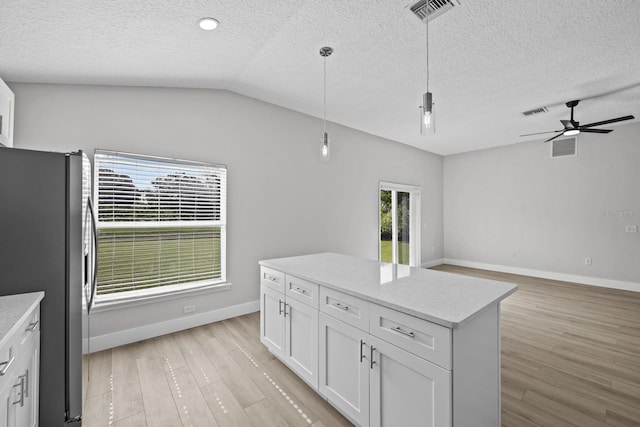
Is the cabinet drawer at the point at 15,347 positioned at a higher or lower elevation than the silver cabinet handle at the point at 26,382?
higher

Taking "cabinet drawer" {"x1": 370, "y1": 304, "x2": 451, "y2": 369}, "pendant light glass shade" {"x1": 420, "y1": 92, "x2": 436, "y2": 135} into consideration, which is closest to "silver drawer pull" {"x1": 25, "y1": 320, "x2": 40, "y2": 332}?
"cabinet drawer" {"x1": 370, "y1": 304, "x2": 451, "y2": 369}

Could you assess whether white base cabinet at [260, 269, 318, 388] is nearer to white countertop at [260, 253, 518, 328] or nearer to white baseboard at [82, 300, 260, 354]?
white countertop at [260, 253, 518, 328]

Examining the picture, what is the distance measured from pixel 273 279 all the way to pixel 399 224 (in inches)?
175

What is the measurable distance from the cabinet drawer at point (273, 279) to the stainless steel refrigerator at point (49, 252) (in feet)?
4.27

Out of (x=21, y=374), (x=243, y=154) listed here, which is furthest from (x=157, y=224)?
(x=21, y=374)

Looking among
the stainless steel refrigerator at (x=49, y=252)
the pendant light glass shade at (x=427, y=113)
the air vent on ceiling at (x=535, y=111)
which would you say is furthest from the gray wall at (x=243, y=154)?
the pendant light glass shade at (x=427, y=113)

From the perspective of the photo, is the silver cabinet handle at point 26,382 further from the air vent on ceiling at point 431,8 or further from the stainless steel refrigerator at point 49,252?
the air vent on ceiling at point 431,8

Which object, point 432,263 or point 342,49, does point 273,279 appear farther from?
point 432,263

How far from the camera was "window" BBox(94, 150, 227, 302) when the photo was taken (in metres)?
2.80

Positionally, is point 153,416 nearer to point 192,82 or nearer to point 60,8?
point 60,8

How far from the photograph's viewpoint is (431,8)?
2.02 metres

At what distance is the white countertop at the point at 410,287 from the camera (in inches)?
52.8

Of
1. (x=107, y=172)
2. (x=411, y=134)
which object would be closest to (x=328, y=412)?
(x=107, y=172)

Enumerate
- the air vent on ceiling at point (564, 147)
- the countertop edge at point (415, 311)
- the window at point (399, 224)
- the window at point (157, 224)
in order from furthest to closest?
the window at point (399, 224)
the air vent on ceiling at point (564, 147)
the window at point (157, 224)
the countertop edge at point (415, 311)
